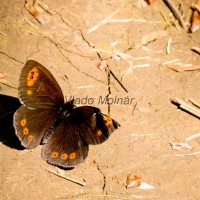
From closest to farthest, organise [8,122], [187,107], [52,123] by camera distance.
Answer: [52,123]
[8,122]
[187,107]

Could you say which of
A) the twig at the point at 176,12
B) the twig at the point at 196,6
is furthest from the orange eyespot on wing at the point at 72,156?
the twig at the point at 196,6

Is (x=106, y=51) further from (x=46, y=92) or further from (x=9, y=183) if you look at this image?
(x=9, y=183)

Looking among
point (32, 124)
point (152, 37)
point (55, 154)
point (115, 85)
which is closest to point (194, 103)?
point (115, 85)

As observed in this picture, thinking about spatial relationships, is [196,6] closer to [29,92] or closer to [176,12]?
[176,12]

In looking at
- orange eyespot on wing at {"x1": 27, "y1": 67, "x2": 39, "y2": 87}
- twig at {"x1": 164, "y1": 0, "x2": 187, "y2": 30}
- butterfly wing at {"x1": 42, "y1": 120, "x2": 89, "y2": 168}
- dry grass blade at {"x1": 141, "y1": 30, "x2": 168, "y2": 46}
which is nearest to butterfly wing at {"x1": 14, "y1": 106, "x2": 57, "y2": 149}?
butterfly wing at {"x1": 42, "y1": 120, "x2": 89, "y2": 168}

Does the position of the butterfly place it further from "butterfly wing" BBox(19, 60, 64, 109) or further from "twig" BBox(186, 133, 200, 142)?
"twig" BBox(186, 133, 200, 142)

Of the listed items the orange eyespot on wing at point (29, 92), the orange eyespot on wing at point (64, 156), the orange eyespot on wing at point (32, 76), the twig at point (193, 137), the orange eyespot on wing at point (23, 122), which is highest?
the orange eyespot on wing at point (32, 76)

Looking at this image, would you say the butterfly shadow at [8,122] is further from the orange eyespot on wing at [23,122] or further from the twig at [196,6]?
the twig at [196,6]

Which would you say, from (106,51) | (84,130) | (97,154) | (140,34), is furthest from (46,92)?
(140,34)
